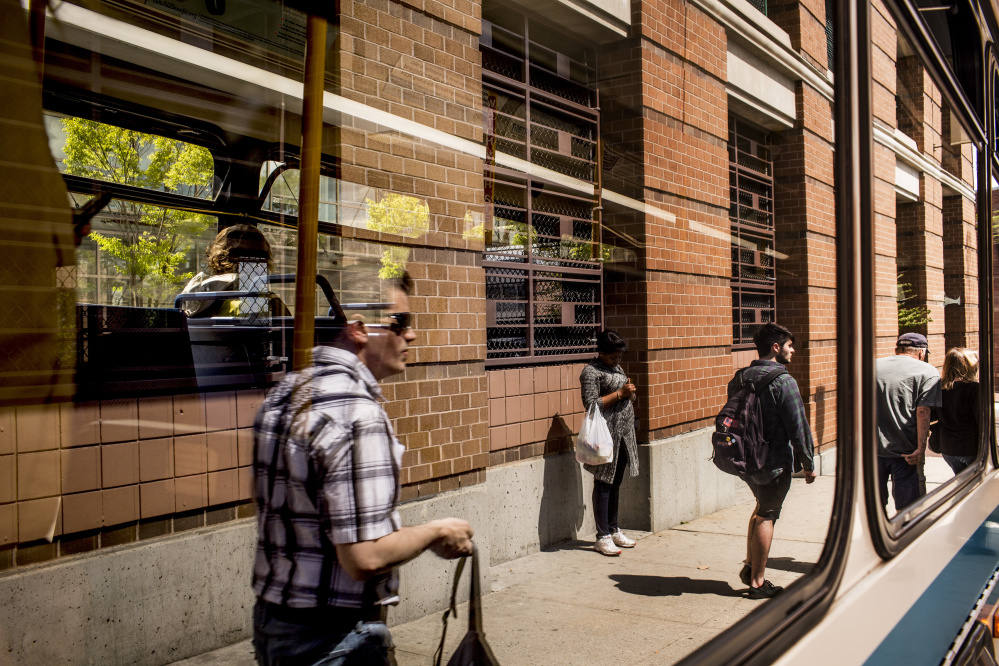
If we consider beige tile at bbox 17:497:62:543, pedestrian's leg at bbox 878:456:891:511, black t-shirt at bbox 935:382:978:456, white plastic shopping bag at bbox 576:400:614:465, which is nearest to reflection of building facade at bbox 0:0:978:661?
beige tile at bbox 17:497:62:543

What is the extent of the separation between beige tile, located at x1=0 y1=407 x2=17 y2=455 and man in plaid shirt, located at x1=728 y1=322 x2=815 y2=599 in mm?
1796

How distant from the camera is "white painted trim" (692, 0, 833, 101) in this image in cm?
189

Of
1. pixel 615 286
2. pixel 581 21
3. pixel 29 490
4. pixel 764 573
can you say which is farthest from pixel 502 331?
pixel 764 573

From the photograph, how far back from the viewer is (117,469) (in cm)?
239

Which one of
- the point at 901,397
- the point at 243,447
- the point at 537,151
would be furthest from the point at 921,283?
the point at 243,447

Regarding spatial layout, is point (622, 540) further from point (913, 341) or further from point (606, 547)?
point (913, 341)

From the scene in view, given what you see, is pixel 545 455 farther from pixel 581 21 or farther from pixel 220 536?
pixel 581 21

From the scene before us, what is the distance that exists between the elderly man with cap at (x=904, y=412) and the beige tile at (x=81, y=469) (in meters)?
2.21

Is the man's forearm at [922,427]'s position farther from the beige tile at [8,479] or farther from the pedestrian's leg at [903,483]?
the beige tile at [8,479]

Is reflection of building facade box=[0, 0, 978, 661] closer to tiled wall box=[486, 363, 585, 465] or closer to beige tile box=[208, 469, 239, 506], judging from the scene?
beige tile box=[208, 469, 239, 506]

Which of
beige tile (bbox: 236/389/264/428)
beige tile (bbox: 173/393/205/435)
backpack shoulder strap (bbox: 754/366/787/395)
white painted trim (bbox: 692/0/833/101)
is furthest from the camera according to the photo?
beige tile (bbox: 173/393/205/435)

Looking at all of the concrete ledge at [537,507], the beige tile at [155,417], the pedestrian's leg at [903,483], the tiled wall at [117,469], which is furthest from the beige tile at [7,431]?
the pedestrian's leg at [903,483]

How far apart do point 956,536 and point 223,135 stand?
8.50 ft

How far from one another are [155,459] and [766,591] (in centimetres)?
209
